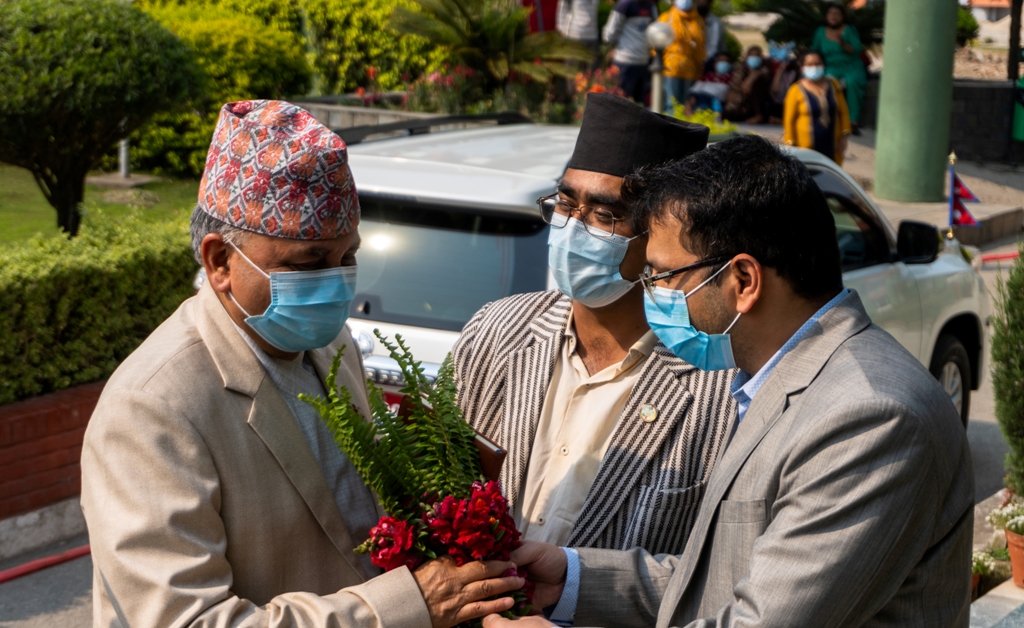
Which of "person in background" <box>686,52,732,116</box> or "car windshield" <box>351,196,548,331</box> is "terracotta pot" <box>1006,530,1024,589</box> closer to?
"car windshield" <box>351,196,548,331</box>

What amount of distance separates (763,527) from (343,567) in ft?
2.80

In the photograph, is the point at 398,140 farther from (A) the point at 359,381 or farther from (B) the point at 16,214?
(B) the point at 16,214

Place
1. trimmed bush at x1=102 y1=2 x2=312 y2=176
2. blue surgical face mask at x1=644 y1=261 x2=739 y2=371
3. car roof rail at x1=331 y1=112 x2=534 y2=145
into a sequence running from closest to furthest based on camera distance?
blue surgical face mask at x1=644 y1=261 x2=739 y2=371 → car roof rail at x1=331 y1=112 x2=534 y2=145 → trimmed bush at x1=102 y1=2 x2=312 y2=176

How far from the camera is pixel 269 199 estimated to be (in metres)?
2.11

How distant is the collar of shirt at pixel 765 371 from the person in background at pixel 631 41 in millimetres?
12676

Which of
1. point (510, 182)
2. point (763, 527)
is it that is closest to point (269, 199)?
point (763, 527)

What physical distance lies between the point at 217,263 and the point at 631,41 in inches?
523

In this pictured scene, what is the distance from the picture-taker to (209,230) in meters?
2.19

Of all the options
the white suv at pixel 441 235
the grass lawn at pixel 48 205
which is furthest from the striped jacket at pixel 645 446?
the grass lawn at pixel 48 205

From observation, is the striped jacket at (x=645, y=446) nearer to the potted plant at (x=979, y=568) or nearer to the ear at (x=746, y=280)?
the ear at (x=746, y=280)

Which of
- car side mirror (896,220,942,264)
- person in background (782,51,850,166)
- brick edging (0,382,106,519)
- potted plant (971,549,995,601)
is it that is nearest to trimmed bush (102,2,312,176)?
person in background (782,51,850,166)

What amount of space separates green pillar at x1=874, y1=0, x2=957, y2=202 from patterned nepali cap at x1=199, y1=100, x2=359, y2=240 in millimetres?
12713

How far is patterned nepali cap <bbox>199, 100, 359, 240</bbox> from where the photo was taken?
2102 mm

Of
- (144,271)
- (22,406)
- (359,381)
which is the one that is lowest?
(22,406)
